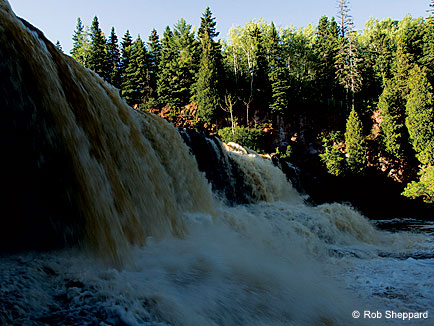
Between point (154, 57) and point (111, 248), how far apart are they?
39583 millimetres

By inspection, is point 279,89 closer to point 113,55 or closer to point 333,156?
point 333,156

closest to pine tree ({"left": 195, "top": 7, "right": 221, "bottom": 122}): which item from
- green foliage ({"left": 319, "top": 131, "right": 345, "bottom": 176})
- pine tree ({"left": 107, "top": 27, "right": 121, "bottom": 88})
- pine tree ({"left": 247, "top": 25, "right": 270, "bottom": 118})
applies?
pine tree ({"left": 247, "top": 25, "right": 270, "bottom": 118})

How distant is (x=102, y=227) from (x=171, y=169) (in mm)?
4181

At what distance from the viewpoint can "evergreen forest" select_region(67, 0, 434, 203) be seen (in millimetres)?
21469

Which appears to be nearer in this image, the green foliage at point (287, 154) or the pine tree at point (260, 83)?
the green foliage at point (287, 154)

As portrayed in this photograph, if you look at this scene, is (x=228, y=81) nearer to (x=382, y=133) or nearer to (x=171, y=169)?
(x=382, y=133)

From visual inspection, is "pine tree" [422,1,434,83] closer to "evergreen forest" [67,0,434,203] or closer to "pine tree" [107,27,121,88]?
"evergreen forest" [67,0,434,203]

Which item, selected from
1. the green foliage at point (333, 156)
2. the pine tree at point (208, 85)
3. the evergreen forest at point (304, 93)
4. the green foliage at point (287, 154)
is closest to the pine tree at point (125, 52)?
the evergreen forest at point (304, 93)

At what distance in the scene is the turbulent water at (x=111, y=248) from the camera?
2.23m

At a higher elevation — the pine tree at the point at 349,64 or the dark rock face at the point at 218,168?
the pine tree at the point at 349,64

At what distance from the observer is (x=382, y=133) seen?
22.8 metres

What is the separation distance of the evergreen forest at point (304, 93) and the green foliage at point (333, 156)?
0.08m

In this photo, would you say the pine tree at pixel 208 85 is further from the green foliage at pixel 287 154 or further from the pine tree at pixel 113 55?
the pine tree at pixel 113 55

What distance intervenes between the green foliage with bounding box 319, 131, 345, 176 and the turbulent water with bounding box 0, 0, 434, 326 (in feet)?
53.1
